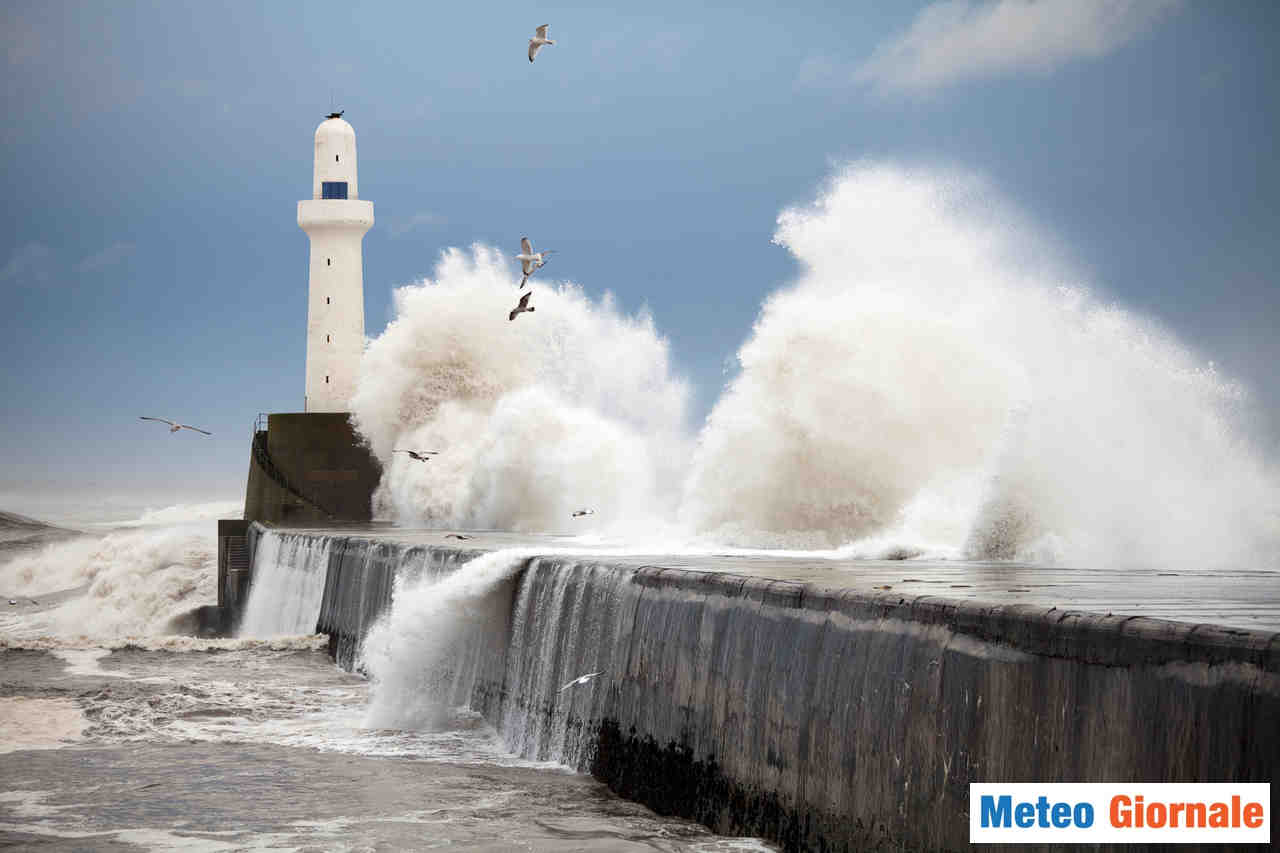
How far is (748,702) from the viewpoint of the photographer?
26.5ft

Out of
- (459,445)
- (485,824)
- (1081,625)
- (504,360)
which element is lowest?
(485,824)

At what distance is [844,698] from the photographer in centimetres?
716

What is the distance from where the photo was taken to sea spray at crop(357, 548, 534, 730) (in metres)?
12.5

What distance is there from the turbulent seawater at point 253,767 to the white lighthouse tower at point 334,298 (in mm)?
14749

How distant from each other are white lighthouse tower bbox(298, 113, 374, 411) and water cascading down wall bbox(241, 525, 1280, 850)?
22.7m

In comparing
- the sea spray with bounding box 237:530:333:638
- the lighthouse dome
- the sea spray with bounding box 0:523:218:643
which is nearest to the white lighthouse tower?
the lighthouse dome

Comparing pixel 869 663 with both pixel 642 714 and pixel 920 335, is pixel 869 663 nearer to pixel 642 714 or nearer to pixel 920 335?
pixel 642 714

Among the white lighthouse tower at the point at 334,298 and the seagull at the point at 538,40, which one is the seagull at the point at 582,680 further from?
the white lighthouse tower at the point at 334,298

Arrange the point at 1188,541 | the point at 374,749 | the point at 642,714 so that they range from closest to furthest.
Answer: the point at 642,714
the point at 374,749
the point at 1188,541

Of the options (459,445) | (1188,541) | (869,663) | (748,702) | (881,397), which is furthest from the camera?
(459,445)

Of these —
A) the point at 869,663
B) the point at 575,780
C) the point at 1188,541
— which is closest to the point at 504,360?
the point at 1188,541

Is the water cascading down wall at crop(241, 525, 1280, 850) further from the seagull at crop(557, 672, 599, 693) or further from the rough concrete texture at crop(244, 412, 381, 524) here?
the rough concrete texture at crop(244, 412, 381, 524)

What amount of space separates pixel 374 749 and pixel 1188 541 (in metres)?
7.65

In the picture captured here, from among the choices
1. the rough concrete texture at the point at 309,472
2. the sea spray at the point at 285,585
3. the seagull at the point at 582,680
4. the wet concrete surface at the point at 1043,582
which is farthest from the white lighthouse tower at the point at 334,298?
the seagull at the point at 582,680
